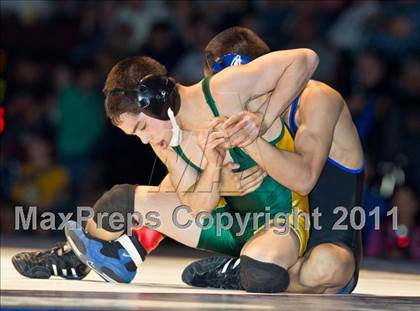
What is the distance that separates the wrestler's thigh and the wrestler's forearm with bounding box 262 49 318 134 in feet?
1.37

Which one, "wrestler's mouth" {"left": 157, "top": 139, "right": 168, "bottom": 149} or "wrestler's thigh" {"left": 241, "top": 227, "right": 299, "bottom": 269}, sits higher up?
"wrestler's mouth" {"left": 157, "top": 139, "right": 168, "bottom": 149}

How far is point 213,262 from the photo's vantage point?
220 inches

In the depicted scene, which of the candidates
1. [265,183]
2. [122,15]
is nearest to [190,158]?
[265,183]

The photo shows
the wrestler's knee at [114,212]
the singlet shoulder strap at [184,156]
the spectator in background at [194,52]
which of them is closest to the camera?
the singlet shoulder strap at [184,156]

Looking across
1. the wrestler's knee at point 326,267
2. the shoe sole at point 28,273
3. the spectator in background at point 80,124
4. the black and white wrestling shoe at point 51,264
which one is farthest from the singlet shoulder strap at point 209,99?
the spectator in background at point 80,124

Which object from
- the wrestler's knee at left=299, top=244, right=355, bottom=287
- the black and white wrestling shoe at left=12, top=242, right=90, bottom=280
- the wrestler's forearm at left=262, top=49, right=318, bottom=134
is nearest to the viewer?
the wrestler's forearm at left=262, top=49, right=318, bottom=134

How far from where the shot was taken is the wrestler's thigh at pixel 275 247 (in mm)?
5105

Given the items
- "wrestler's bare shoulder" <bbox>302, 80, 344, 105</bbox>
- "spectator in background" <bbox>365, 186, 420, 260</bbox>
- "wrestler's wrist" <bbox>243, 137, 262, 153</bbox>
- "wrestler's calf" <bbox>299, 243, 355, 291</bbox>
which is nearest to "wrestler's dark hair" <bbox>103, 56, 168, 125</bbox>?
"wrestler's wrist" <bbox>243, 137, 262, 153</bbox>

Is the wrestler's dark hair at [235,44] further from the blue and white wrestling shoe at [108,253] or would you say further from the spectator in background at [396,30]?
the spectator in background at [396,30]

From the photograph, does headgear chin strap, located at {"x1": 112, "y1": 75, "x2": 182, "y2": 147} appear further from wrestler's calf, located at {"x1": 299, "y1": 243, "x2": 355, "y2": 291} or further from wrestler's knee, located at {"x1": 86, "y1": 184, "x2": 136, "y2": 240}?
wrestler's calf, located at {"x1": 299, "y1": 243, "x2": 355, "y2": 291}

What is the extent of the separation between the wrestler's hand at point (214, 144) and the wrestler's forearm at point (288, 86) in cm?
19

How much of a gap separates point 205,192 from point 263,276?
382 millimetres

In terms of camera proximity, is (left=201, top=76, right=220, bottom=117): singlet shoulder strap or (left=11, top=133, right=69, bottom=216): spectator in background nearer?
(left=201, top=76, right=220, bottom=117): singlet shoulder strap

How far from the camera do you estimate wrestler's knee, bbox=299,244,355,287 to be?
518 cm
